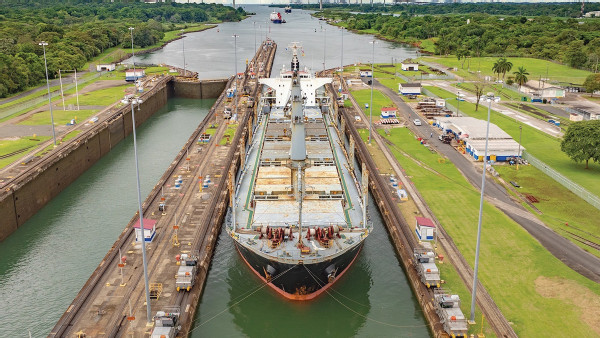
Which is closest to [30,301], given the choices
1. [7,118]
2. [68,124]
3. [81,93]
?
[68,124]

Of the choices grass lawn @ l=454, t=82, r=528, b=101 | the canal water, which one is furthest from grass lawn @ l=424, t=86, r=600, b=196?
the canal water

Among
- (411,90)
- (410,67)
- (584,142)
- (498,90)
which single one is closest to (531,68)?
(410,67)

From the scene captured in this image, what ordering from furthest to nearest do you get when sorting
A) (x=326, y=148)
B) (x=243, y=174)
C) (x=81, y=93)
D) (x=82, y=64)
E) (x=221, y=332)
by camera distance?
(x=82, y=64), (x=81, y=93), (x=326, y=148), (x=243, y=174), (x=221, y=332)

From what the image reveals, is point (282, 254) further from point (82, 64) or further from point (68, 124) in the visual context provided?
point (82, 64)

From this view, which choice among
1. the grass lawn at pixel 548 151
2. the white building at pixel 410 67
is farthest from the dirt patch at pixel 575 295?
the white building at pixel 410 67

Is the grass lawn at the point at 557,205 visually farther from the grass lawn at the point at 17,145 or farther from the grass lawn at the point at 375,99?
the grass lawn at the point at 17,145

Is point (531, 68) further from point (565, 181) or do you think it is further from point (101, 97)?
point (101, 97)
